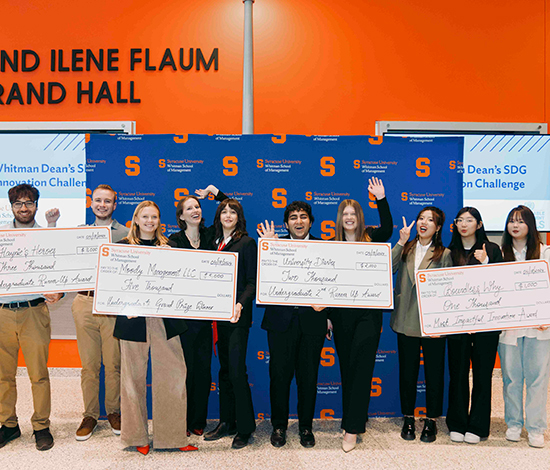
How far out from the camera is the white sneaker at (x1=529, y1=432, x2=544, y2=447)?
291 centimetres

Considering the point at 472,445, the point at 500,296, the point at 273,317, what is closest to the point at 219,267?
the point at 273,317

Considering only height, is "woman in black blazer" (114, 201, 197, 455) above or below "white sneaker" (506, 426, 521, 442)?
above

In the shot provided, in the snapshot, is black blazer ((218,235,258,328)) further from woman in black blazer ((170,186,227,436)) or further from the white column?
the white column

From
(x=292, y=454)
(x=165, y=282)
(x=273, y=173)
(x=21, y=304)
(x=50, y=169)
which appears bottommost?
(x=292, y=454)

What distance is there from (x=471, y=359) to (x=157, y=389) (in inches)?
86.1

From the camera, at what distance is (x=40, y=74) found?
4371mm

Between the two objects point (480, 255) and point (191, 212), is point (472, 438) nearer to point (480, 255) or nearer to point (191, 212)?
point (480, 255)

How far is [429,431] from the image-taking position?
3014 mm

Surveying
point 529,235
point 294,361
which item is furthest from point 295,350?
point 529,235

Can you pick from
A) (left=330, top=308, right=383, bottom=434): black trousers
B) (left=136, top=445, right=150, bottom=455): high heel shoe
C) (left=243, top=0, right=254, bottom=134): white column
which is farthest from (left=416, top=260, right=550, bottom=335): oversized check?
(left=243, top=0, right=254, bottom=134): white column

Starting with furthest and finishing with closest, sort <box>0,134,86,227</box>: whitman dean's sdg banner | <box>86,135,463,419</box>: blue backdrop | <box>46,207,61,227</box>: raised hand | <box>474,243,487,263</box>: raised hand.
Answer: <box>0,134,86,227</box>: whitman dean's sdg banner → <box>86,135,463,419</box>: blue backdrop → <box>46,207,61,227</box>: raised hand → <box>474,243,487,263</box>: raised hand

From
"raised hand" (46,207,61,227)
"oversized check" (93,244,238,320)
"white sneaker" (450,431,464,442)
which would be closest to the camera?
"oversized check" (93,244,238,320)

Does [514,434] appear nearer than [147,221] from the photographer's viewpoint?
No

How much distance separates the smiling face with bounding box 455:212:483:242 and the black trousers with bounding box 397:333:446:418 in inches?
30.2
